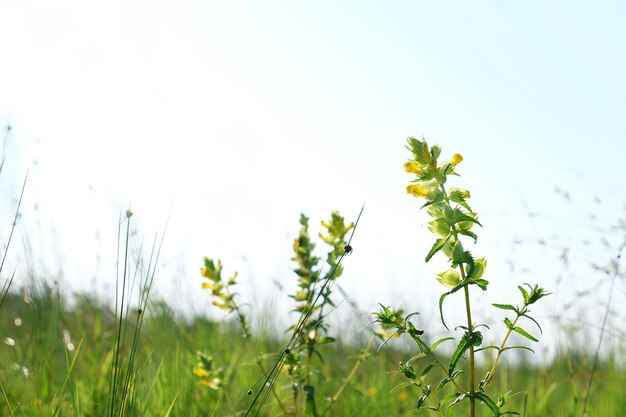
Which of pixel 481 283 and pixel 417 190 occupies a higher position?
pixel 417 190

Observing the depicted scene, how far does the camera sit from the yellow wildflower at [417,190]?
66.9 inches

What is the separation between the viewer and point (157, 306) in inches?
155

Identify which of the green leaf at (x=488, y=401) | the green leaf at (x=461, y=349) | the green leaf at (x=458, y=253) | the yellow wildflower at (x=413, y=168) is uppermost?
the yellow wildflower at (x=413, y=168)

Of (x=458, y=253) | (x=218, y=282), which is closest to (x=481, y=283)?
(x=458, y=253)

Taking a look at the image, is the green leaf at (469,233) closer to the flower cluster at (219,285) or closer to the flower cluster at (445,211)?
the flower cluster at (445,211)

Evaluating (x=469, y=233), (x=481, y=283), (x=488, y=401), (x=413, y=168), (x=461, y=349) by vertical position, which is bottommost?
(x=488, y=401)

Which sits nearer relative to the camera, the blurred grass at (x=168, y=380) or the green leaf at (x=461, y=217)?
the green leaf at (x=461, y=217)

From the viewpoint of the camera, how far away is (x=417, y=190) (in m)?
1.70

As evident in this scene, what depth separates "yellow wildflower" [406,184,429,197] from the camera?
170cm

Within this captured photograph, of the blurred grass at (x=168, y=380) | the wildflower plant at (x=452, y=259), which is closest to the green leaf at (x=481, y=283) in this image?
the wildflower plant at (x=452, y=259)

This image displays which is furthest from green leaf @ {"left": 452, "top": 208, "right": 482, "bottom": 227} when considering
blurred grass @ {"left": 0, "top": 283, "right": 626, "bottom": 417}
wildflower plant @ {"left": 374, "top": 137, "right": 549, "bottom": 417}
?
blurred grass @ {"left": 0, "top": 283, "right": 626, "bottom": 417}

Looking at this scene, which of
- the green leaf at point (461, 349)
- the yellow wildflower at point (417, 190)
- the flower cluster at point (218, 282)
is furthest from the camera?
the flower cluster at point (218, 282)

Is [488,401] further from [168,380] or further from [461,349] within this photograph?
[168,380]

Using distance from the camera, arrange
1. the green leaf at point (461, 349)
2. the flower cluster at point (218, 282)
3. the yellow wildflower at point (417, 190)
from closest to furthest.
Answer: the green leaf at point (461, 349) → the yellow wildflower at point (417, 190) → the flower cluster at point (218, 282)
